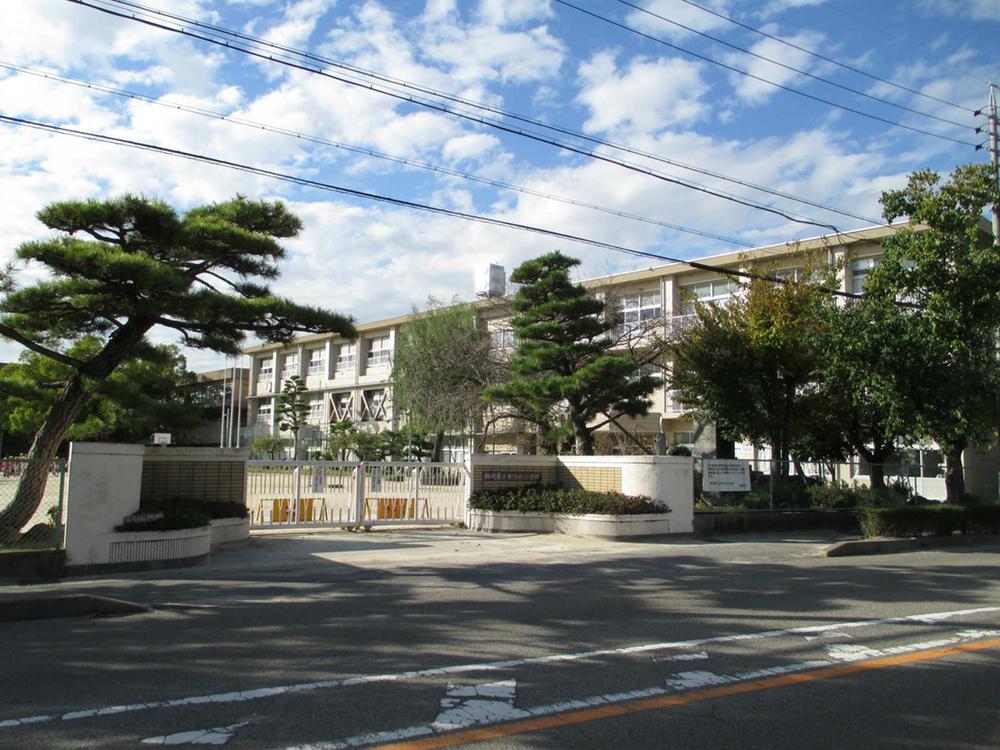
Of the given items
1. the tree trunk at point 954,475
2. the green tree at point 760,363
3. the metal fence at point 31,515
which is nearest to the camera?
the metal fence at point 31,515

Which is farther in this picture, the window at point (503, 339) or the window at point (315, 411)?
the window at point (315, 411)

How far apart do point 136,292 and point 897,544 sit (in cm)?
1551

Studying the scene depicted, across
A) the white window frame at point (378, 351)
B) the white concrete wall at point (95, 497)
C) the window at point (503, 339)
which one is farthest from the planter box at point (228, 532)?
the white window frame at point (378, 351)

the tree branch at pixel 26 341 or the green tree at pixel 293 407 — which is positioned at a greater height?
the green tree at pixel 293 407

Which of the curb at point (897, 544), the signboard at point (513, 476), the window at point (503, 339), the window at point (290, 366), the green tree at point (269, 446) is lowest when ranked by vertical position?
the curb at point (897, 544)

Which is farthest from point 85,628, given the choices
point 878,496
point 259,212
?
point 878,496

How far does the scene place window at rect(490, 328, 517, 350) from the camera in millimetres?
29766

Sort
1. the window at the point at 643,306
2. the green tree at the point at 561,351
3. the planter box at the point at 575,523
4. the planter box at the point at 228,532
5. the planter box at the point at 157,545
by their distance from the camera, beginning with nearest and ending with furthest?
the planter box at the point at 157,545 < the planter box at the point at 228,532 < the planter box at the point at 575,523 < the green tree at the point at 561,351 < the window at the point at 643,306

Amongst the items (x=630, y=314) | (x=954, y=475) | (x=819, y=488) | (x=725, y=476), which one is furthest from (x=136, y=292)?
(x=630, y=314)

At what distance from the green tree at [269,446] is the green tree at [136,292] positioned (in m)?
40.1

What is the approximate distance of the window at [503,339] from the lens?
2977 cm

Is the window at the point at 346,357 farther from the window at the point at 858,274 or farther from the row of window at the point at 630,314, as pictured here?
the window at the point at 858,274

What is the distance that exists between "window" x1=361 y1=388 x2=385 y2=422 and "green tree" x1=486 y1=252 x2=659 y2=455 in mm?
35888

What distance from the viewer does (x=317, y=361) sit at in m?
63.7
